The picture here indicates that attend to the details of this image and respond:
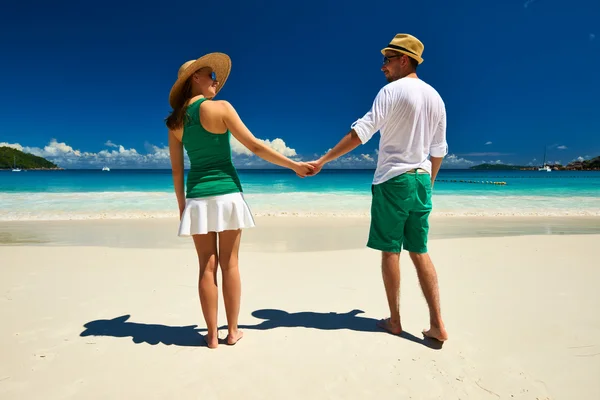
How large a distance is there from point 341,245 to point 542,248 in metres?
3.14

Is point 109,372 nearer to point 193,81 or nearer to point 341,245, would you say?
A: point 193,81

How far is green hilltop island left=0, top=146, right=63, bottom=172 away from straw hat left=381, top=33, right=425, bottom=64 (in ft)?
427

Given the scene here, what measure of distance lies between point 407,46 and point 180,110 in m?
1.64

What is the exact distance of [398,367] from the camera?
235cm

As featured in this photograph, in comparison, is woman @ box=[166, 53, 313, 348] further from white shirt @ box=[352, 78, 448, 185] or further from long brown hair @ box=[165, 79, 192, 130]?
white shirt @ box=[352, 78, 448, 185]

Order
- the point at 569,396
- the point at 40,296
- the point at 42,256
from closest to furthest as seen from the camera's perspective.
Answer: the point at 569,396 → the point at 40,296 → the point at 42,256

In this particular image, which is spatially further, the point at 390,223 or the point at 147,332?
the point at 147,332

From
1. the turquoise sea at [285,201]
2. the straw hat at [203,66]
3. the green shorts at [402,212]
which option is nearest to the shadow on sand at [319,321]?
the green shorts at [402,212]

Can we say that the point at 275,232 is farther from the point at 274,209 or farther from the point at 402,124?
the point at 274,209

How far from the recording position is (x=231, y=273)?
Answer: 8.67ft

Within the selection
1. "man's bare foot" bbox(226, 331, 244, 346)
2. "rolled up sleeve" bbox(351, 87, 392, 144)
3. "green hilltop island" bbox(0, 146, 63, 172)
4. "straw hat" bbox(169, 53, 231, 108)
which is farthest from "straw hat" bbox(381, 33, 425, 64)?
"green hilltop island" bbox(0, 146, 63, 172)

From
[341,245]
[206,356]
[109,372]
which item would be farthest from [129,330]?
[341,245]

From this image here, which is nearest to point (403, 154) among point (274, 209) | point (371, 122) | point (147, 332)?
point (371, 122)

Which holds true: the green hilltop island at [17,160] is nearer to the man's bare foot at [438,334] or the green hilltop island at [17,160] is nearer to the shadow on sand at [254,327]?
the shadow on sand at [254,327]
